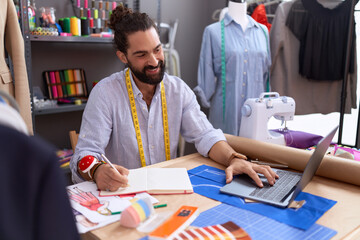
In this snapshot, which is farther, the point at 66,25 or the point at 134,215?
the point at 66,25

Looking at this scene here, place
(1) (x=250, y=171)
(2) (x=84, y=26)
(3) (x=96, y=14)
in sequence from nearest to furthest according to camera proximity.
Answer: (1) (x=250, y=171) < (2) (x=84, y=26) < (3) (x=96, y=14)

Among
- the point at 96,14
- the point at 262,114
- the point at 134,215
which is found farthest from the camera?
the point at 96,14

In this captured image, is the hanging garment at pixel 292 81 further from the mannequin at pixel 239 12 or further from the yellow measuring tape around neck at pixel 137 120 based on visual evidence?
the yellow measuring tape around neck at pixel 137 120

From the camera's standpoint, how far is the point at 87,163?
1328 mm

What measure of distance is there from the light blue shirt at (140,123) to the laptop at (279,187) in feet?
1.22

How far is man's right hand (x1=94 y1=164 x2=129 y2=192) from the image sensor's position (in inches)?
46.7

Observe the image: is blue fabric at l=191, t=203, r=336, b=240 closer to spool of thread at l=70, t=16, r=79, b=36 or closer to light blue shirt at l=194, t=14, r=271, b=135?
light blue shirt at l=194, t=14, r=271, b=135

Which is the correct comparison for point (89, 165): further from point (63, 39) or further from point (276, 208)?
point (63, 39)

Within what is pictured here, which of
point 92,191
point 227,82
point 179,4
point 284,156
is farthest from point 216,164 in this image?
point 179,4

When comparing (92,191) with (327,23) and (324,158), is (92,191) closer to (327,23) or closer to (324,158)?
(324,158)

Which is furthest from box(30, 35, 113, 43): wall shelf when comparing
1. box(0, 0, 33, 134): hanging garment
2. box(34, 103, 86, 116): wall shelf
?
box(34, 103, 86, 116): wall shelf

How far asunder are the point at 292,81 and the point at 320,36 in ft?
1.43

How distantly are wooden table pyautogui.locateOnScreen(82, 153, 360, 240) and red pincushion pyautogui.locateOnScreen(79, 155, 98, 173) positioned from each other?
1.00ft

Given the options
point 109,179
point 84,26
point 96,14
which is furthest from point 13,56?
point 109,179
